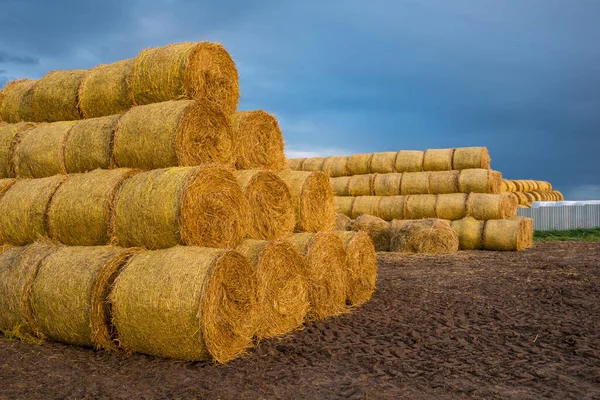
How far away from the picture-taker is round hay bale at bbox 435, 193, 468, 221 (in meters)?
17.0

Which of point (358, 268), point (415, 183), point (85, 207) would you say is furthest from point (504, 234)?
point (85, 207)

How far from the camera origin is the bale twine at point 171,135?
6.79 m

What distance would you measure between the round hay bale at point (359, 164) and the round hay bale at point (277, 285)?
12837 mm

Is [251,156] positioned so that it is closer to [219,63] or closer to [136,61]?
[219,63]

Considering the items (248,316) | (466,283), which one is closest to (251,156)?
(248,316)

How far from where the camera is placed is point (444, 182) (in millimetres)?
17672

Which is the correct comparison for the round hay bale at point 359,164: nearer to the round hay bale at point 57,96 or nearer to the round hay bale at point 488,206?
the round hay bale at point 488,206

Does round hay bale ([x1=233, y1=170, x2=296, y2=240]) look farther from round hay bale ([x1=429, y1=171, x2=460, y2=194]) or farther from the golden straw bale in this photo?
the golden straw bale

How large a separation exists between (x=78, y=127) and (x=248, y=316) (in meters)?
3.89

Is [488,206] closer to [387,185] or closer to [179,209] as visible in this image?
[387,185]

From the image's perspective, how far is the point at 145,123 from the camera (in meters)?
7.01

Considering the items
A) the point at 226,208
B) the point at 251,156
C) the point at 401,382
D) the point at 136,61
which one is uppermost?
the point at 136,61

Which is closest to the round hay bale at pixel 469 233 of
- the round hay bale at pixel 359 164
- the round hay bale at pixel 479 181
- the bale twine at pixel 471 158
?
the round hay bale at pixel 479 181

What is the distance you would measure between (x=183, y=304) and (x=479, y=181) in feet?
Answer: 44.2
